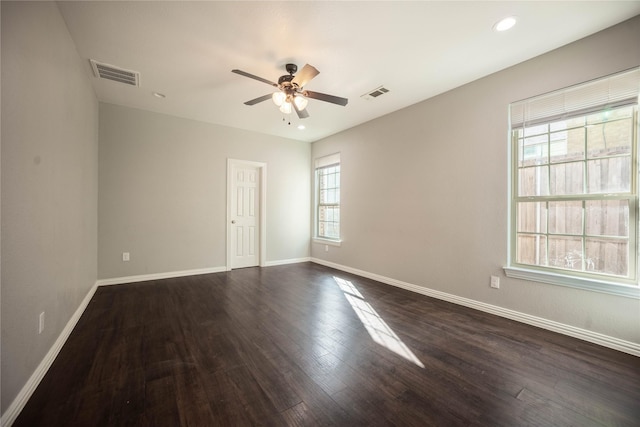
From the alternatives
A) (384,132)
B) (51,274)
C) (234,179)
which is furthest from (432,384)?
(234,179)

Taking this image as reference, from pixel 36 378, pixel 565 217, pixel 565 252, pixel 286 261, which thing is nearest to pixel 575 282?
pixel 565 252

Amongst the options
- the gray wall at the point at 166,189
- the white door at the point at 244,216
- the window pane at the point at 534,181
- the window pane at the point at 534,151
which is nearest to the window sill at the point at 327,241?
the gray wall at the point at 166,189

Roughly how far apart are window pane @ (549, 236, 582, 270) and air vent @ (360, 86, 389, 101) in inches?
99.7

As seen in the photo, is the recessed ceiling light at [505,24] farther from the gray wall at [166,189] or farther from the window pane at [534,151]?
the gray wall at [166,189]

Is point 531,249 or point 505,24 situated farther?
point 531,249

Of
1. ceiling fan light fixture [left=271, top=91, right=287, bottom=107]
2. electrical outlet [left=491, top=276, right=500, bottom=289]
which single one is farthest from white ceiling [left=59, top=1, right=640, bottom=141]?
electrical outlet [left=491, top=276, right=500, bottom=289]

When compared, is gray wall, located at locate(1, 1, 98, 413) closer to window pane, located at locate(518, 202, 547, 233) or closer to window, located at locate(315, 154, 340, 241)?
window, located at locate(315, 154, 340, 241)

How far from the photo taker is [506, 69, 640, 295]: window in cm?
219

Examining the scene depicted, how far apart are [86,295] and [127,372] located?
195 centimetres

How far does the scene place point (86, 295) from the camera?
3.08 metres

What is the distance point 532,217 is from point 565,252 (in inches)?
17.0

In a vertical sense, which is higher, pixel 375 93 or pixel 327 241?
pixel 375 93

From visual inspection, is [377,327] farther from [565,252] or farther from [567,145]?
[567,145]

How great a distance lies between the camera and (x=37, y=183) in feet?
5.63
